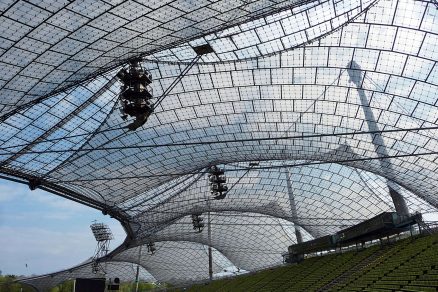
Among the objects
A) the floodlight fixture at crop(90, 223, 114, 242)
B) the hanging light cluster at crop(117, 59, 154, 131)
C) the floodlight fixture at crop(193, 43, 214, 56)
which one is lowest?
the hanging light cluster at crop(117, 59, 154, 131)

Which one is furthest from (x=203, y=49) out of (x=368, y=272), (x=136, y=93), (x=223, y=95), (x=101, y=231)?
(x=101, y=231)

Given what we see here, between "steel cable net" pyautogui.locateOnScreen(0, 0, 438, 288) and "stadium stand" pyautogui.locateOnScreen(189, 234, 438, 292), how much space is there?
640cm

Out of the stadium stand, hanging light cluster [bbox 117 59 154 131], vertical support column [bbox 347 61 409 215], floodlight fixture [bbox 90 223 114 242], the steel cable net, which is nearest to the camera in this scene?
the stadium stand

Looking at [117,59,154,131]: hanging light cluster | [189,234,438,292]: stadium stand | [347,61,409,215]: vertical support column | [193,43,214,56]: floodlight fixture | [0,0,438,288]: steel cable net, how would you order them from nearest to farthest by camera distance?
[189,234,438,292]: stadium stand → [117,59,154,131]: hanging light cluster → [0,0,438,288]: steel cable net → [193,43,214,56]: floodlight fixture → [347,61,409,215]: vertical support column

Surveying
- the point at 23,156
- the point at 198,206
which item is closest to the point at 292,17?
the point at 23,156

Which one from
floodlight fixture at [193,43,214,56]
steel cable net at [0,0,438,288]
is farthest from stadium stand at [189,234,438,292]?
floodlight fixture at [193,43,214,56]

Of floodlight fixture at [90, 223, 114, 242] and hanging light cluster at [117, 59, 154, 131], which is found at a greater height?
floodlight fixture at [90, 223, 114, 242]

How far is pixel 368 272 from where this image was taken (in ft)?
108

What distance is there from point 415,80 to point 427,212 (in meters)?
28.2

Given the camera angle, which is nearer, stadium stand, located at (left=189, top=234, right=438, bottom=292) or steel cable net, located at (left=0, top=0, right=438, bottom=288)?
stadium stand, located at (left=189, top=234, right=438, bottom=292)

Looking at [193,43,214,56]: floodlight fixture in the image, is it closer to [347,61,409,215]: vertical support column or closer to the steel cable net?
the steel cable net

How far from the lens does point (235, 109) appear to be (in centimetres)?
4369

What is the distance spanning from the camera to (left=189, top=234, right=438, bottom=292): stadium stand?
23891mm

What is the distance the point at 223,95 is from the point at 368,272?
1952cm
